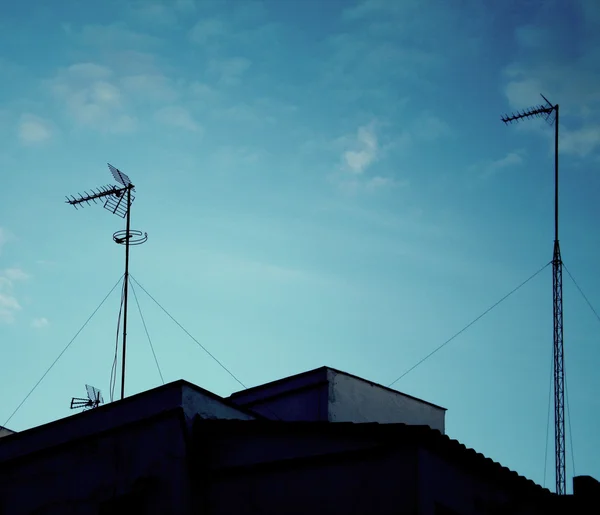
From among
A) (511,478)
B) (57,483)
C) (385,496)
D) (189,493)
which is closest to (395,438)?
(385,496)

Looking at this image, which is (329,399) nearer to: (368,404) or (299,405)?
(299,405)

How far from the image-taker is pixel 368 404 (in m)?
19.4

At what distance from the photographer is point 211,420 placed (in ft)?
43.9

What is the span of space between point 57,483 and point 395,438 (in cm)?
664

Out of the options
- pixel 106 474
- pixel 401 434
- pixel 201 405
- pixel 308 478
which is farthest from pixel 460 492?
pixel 106 474

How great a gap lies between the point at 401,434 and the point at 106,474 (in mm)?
5590

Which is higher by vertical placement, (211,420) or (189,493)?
(211,420)

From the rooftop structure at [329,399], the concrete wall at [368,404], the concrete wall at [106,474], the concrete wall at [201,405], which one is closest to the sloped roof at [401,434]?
the concrete wall at [201,405]

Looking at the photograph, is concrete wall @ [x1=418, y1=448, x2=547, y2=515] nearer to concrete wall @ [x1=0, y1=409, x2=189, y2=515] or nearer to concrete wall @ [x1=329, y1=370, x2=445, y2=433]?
concrete wall @ [x1=0, y1=409, x2=189, y2=515]

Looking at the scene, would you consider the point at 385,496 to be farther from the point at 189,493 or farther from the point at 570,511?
the point at 570,511

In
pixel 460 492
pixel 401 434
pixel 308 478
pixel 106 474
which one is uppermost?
pixel 401 434

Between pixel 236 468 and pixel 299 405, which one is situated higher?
pixel 299 405

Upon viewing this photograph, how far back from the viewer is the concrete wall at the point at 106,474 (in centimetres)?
1301

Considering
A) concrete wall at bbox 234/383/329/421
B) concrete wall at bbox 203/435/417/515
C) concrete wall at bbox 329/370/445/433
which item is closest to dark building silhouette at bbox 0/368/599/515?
concrete wall at bbox 203/435/417/515
